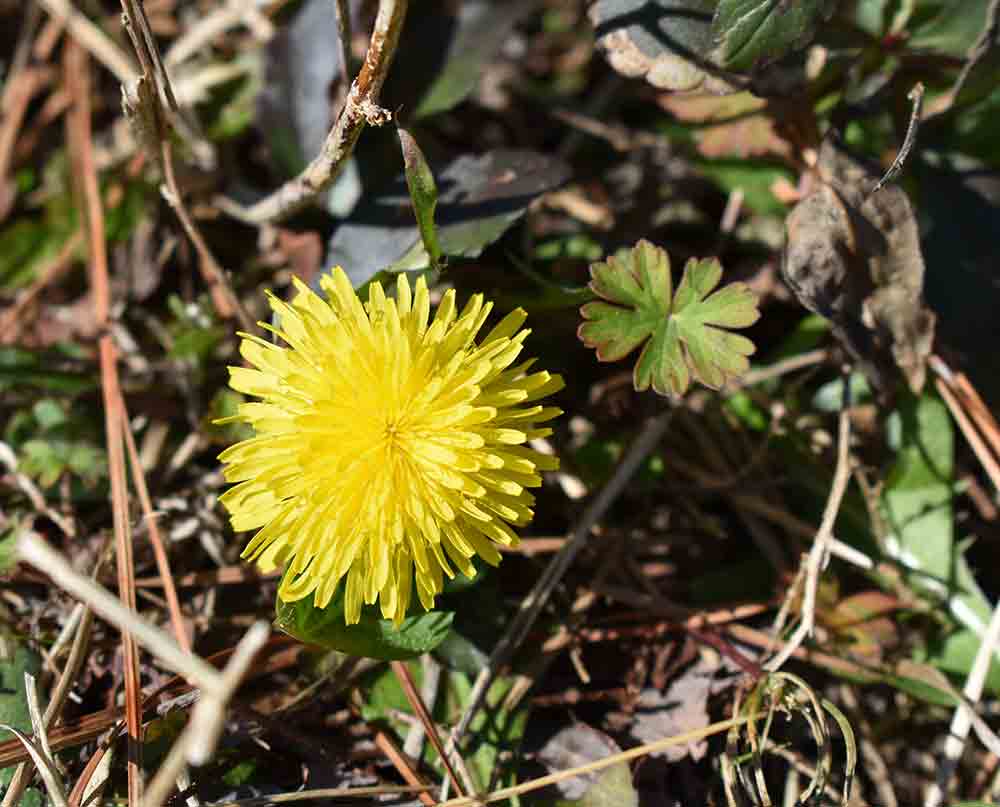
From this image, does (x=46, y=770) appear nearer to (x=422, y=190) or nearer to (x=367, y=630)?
(x=367, y=630)

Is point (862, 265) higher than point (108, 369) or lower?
higher

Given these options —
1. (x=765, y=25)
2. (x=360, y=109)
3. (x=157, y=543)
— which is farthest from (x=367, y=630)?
(x=765, y=25)

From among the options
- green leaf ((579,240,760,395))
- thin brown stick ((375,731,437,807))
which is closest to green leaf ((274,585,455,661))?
thin brown stick ((375,731,437,807))

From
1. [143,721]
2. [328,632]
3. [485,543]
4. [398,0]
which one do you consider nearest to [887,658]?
[485,543]

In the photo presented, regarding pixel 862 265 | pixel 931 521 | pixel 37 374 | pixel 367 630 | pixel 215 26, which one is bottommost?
pixel 367 630

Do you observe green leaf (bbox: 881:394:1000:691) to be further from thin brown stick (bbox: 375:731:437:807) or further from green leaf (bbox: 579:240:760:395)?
thin brown stick (bbox: 375:731:437:807)

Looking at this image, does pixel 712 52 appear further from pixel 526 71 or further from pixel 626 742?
pixel 626 742

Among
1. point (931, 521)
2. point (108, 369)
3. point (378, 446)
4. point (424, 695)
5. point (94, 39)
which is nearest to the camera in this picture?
point (378, 446)
